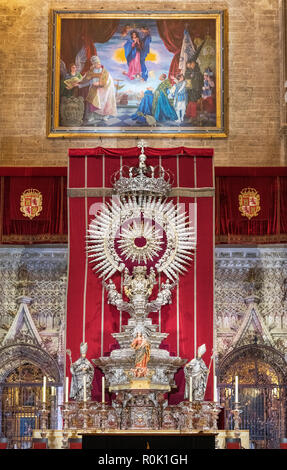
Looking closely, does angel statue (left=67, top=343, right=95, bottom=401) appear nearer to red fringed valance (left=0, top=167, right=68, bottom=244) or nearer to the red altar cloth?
the red altar cloth

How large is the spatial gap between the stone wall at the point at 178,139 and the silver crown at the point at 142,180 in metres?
2.40

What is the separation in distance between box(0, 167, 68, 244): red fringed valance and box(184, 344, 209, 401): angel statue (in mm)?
3952

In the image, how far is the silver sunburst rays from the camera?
16844 millimetres

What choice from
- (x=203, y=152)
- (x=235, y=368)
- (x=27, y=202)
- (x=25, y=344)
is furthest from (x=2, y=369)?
(x=203, y=152)

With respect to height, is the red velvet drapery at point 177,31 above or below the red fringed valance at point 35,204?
above

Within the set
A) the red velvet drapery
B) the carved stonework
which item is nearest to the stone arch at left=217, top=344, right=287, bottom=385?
the carved stonework

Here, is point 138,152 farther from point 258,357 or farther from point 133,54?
point 258,357

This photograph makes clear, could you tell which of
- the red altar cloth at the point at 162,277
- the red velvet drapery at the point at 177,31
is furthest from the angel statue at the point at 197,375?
the red velvet drapery at the point at 177,31

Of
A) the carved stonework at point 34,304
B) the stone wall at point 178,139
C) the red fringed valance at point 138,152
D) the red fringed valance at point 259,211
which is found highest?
the stone wall at point 178,139

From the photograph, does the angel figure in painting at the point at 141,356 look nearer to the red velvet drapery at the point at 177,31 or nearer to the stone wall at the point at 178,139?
the stone wall at the point at 178,139

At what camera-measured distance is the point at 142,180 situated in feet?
55.8

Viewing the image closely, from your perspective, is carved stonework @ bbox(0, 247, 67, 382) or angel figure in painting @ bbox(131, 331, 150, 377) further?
carved stonework @ bbox(0, 247, 67, 382)

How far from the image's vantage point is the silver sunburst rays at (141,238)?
16.8 meters

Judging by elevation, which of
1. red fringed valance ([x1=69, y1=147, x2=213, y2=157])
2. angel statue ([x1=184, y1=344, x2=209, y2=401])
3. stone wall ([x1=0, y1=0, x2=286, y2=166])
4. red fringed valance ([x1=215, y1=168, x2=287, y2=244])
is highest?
stone wall ([x1=0, y1=0, x2=286, y2=166])
